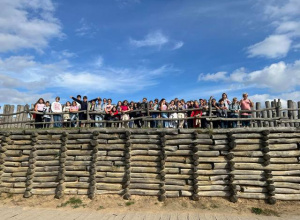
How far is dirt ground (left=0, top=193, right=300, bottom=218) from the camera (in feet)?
29.5

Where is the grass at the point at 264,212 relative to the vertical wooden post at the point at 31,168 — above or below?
below

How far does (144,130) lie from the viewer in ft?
35.1

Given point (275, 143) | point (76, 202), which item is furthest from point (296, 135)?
point (76, 202)

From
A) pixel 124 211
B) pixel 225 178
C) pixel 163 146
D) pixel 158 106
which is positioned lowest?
pixel 124 211

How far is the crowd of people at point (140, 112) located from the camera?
37.0 ft

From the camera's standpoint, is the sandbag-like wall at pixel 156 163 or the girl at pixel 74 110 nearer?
the sandbag-like wall at pixel 156 163

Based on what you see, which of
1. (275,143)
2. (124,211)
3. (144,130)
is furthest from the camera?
(144,130)

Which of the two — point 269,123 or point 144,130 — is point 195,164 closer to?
point 144,130

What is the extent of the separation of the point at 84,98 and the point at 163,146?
5.56 metres

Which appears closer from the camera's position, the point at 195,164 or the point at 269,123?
the point at 195,164

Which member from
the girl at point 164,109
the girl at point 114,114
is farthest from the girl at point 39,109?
the girl at point 164,109

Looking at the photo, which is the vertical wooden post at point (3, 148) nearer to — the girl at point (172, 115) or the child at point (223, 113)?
the girl at point (172, 115)

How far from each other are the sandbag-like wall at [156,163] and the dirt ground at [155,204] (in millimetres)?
233

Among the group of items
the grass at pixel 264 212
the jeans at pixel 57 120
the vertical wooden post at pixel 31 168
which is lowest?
the grass at pixel 264 212
